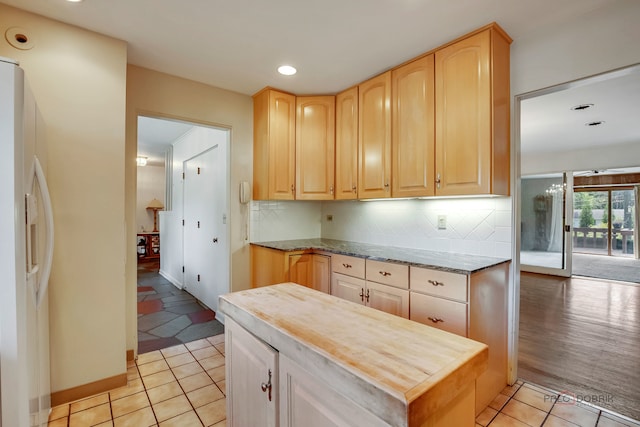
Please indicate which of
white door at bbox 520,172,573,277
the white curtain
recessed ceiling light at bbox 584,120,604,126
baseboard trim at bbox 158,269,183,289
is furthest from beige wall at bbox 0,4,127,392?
the white curtain

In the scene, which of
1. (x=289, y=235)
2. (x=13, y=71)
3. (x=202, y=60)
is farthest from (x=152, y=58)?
(x=289, y=235)

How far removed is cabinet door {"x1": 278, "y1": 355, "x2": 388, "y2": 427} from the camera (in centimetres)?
75

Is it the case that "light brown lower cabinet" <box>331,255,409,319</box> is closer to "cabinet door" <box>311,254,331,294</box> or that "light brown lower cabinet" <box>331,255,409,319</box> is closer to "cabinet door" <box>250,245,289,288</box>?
"cabinet door" <box>311,254,331,294</box>

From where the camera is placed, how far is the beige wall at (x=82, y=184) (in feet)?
6.15

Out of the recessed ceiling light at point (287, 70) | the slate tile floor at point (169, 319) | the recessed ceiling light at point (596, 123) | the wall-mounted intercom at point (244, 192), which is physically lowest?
the slate tile floor at point (169, 319)

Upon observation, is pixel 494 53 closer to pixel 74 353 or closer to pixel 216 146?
pixel 216 146

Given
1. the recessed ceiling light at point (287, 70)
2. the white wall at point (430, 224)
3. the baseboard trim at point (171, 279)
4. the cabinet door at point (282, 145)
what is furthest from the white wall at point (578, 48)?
the baseboard trim at point (171, 279)

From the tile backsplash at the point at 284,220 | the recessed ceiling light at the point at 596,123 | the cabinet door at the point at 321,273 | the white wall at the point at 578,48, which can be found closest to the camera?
the white wall at the point at 578,48

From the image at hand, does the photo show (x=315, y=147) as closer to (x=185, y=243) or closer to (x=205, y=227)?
(x=205, y=227)

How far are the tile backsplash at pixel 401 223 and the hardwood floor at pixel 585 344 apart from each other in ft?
3.47

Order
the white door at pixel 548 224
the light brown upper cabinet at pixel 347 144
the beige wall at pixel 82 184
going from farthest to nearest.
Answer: the white door at pixel 548 224 < the light brown upper cabinet at pixel 347 144 < the beige wall at pixel 82 184

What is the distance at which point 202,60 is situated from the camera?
2.44 m

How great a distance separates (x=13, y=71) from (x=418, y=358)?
1808 millimetres

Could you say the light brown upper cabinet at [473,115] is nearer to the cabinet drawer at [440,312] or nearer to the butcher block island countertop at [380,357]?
the cabinet drawer at [440,312]
